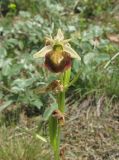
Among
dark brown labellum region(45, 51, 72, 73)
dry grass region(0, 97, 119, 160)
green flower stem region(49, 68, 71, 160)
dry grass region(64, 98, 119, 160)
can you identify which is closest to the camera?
dark brown labellum region(45, 51, 72, 73)

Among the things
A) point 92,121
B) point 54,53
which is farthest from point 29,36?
point 54,53

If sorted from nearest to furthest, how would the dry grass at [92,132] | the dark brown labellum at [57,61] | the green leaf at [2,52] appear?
the dark brown labellum at [57,61]
the dry grass at [92,132]
the green leaf at [2,52]

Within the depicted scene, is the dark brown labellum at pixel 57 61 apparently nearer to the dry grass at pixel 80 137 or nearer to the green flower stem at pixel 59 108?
the green flower stem at pixel 59 108

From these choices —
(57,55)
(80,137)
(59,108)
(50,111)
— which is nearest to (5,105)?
(50,111)

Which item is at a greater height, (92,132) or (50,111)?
(50,111)

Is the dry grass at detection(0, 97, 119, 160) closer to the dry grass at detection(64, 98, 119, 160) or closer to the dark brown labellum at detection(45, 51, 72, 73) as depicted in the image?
the dry grass at detection(64, 98, 119, 160)

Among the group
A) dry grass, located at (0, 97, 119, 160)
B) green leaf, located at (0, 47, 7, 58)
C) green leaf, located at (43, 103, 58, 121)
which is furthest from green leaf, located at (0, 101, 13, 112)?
green leaf, located at (0, 47, 7, 58)

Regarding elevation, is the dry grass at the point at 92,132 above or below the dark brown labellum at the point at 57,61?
below

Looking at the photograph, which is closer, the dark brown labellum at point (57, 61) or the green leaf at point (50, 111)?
the dark brown labellum at point (57, 61)

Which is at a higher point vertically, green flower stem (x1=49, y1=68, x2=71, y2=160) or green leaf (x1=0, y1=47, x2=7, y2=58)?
green leaf (x1=0, y1=47, x2=7, y2=58)

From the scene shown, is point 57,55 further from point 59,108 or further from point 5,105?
point 5,105

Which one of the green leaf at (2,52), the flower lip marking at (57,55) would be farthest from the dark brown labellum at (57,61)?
the green leaf at (2,52)
